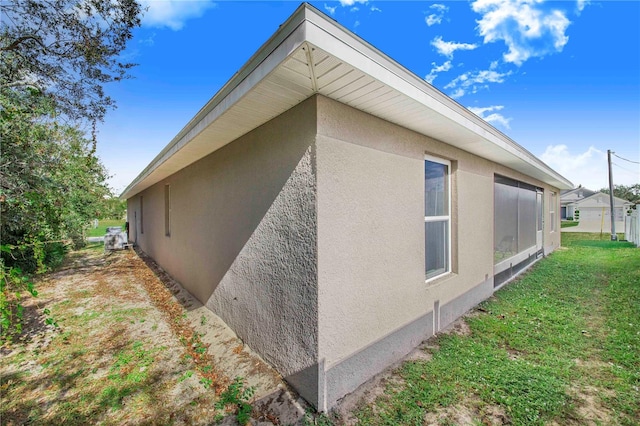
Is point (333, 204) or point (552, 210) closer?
point (333, 204)

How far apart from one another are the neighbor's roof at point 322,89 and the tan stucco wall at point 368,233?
0.74 feet

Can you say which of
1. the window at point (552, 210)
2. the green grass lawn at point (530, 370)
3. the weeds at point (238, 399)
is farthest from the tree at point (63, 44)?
the window at point (552, 210)

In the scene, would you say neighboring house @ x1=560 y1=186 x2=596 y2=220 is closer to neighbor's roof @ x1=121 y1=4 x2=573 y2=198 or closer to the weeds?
neighbor's roof @ x1=121 y1=4 x2=573 y2=198

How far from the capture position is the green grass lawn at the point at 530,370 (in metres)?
2.28

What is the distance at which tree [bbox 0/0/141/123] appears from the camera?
13.3 ft

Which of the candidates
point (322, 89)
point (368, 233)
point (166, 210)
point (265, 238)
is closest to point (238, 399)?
point (265, 238)

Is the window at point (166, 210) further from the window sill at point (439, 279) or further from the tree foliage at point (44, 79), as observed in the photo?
the window sill at point (439, 279)

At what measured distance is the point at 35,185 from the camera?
15.0 feet

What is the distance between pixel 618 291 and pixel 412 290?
5.84 metres

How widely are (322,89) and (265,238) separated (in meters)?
1.73

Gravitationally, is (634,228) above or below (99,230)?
above

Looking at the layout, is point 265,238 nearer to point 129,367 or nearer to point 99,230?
point 129,367

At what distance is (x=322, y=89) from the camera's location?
2.17m

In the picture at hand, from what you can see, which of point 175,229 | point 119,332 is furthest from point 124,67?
point 119,332
